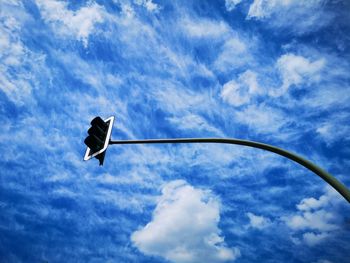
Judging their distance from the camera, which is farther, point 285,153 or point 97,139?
point 97,139

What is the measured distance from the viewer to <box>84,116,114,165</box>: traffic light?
5324 millimetres

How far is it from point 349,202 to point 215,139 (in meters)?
2.35

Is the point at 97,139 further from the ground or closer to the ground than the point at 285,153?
further from the ground

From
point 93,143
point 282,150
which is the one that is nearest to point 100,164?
point 93,143

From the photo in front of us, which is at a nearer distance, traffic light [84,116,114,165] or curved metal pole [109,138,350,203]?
curved metal pole [109,138,350,203]

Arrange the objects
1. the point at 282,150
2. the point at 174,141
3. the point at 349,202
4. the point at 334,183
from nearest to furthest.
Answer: the point at 349,202 < the point at 334,183 < the point at 282,150 < the point at 174,141

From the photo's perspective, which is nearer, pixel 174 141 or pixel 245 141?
pixel 245 141

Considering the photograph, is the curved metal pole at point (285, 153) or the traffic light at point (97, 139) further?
the traffic light at point (97, 139)

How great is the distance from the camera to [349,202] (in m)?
3.86

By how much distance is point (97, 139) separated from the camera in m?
5.40

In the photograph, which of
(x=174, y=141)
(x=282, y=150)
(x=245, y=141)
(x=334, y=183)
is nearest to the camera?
(x=334, y=183)

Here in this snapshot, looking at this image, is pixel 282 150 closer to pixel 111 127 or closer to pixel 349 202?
pixel 349 202

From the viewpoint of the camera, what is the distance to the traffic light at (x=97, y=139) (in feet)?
17.5

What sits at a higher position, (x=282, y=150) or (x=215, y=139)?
(x=215, y=139)
